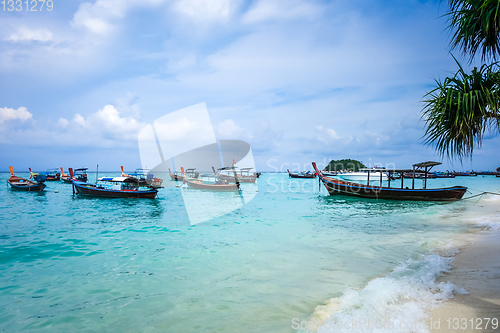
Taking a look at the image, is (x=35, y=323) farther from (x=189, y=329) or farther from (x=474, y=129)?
(x=474, y=129)

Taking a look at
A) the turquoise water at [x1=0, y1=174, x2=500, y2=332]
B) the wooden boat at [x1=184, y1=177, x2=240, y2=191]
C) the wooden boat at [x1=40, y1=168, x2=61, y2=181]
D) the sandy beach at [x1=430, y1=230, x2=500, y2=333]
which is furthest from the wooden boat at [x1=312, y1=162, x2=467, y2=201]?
the wooden boat at [x1=40, y1=168, x2=61, y2=181]

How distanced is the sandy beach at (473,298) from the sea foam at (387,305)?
0.58 feet

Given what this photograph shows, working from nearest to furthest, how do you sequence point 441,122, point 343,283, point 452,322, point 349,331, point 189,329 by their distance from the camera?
1. point 452,322
2. point 349,331
3. point 189,329
4. point 343,283
5. point 441,122

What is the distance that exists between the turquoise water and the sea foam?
395 mm

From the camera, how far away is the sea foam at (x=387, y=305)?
13.0 ft

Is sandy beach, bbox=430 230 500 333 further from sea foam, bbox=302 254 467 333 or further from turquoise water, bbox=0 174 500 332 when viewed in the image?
turquoise water, bbox=0 174 500 332

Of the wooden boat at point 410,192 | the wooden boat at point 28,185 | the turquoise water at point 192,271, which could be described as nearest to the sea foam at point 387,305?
the turquoise water at point 192,271

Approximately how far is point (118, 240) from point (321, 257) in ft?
30.4

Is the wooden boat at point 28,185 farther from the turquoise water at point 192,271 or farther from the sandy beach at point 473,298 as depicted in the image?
the sandy beach at point 473,298

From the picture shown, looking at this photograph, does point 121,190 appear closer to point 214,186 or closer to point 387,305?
point 214,186

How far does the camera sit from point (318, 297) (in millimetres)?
5551

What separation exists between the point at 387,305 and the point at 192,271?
5.29m

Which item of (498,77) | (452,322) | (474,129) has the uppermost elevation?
(498,77)

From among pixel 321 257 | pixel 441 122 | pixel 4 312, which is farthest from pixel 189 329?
pixel 441 122
